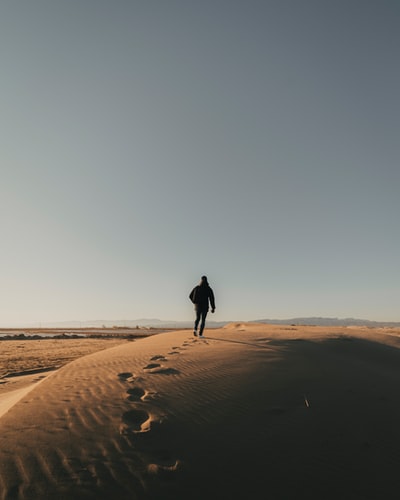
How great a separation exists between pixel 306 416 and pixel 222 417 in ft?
3.27

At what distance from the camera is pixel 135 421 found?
3.24m

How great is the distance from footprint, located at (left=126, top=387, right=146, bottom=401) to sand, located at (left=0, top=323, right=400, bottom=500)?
0.02 metres

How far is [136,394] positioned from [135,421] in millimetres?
706

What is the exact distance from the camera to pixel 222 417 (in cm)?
→ 339

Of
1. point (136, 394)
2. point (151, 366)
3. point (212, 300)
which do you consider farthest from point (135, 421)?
point (212, 300)

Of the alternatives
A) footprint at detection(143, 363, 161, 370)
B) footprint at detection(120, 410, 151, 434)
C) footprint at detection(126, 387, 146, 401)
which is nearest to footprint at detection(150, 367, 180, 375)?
footprint at detection(143, 363, 161, 370)

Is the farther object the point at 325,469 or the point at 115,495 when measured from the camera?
the point at 325,469

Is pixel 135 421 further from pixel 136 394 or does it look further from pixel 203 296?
pixel 203 296

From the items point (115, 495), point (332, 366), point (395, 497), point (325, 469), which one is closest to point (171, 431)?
point (115, 495)

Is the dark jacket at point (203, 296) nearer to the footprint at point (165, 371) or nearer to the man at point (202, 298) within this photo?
the man at point (202, 298)

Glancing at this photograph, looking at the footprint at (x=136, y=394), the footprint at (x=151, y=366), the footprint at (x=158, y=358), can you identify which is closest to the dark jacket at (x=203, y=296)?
the footprint at (x=158, y=358)

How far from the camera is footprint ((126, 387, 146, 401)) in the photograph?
3756mm

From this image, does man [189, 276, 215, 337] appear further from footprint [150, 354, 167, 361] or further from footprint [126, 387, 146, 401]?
footprint [126, 387, 146, 401]

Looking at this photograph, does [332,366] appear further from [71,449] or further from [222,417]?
[71,449]
